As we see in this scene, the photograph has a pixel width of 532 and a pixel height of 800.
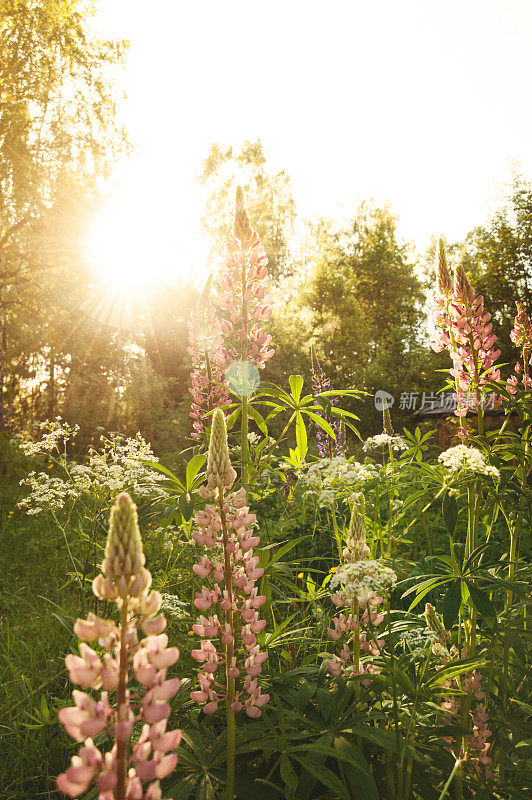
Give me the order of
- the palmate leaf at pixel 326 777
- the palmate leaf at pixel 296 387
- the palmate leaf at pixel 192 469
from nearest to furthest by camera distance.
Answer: the palmate leaf at pixel 326 777 → the palmate leaf at pixel 192 469 → the palmate leaf at pixel 296 387

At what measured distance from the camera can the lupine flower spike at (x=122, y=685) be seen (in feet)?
2.56

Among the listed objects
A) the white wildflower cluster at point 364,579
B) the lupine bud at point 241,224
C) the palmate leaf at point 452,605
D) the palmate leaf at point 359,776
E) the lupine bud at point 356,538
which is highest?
the lupine bud at point 241,224

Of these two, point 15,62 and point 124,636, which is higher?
point 15,62

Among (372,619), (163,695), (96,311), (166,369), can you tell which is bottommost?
(372,619)

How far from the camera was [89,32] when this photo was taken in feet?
39.2

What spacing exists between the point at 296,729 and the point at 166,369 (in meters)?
15.8

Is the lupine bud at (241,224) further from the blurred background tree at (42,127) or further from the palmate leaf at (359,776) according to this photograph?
the blurred background tree at (42,127)

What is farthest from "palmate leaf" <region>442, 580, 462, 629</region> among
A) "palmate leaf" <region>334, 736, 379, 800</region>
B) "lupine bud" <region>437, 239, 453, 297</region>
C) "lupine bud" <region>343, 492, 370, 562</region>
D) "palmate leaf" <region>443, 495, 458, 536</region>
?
"lupine bud" <region>437, 239, 453, 297</region>

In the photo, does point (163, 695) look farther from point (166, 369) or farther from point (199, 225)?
point (199, 225)

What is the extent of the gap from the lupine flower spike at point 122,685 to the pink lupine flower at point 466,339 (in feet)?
5.41

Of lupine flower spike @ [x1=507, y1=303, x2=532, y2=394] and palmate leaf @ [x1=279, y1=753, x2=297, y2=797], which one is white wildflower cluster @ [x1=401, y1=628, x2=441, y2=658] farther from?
lupine flower spike @ [x1=507, y1=303, x2=532, y2=394]

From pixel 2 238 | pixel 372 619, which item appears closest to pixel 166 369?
pixel 2 238

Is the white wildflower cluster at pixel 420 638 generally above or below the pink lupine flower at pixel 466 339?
below

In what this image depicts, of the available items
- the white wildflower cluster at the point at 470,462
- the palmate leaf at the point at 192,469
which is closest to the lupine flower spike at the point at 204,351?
the palmate leaf at the point at 192,469
